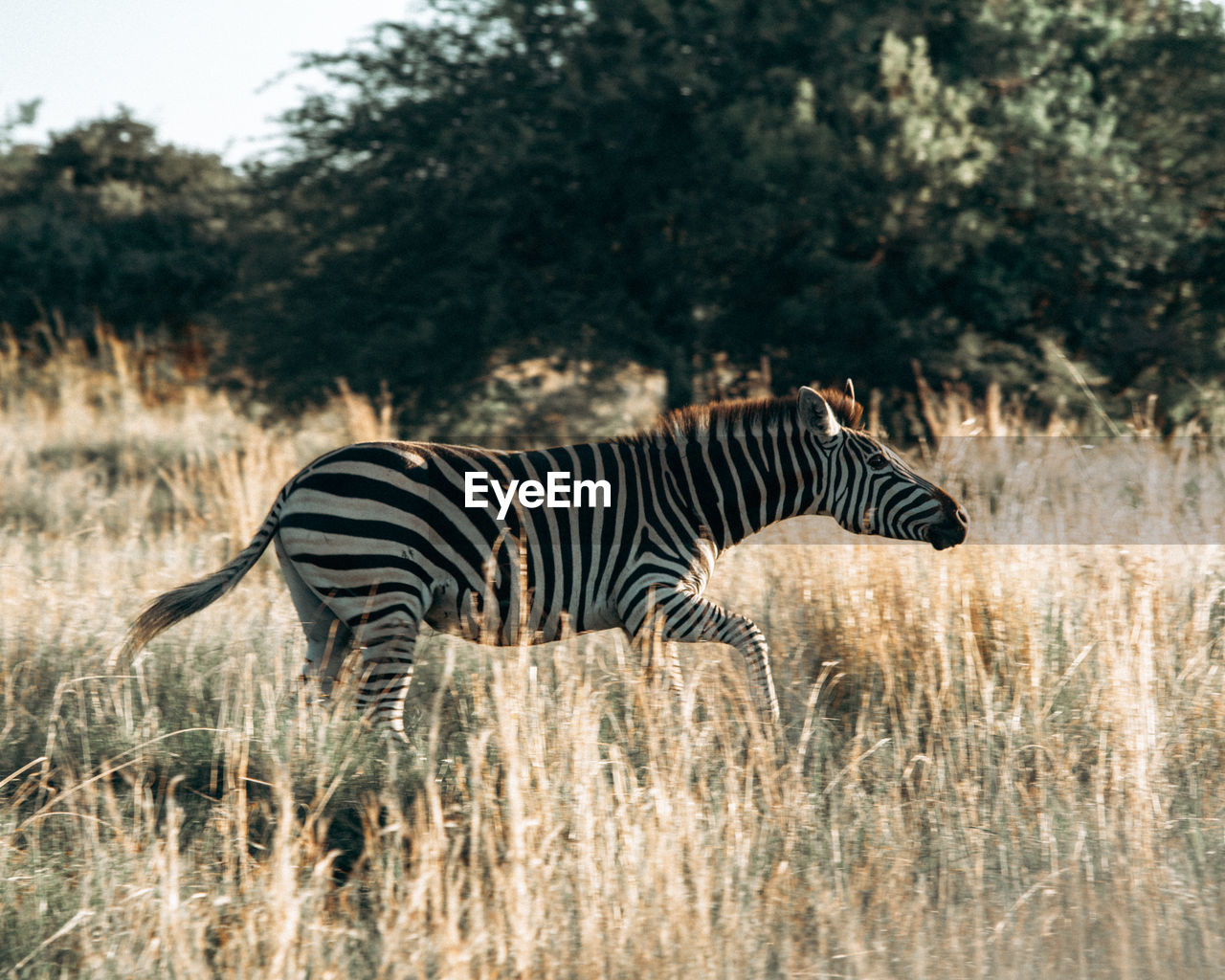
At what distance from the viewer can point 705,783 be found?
403cm

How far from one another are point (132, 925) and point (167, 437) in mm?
10425

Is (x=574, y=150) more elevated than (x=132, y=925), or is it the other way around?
(x=574, y=150)

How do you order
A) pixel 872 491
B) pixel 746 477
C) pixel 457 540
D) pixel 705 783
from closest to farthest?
pixel 705 783 < pixel 457 540 < pixel 872 491 < pixel 746 477

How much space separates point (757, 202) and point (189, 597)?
8927mm

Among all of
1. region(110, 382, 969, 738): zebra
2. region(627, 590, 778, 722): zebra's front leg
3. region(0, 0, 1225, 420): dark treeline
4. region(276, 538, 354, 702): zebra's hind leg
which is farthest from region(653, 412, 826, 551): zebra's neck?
region(0, 0, 1225, 420): dark treeline

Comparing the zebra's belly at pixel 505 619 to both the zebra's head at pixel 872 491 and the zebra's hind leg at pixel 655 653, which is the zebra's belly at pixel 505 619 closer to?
the zebra's hind leg at pixel 655 653

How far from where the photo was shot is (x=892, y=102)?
11016 millimetres

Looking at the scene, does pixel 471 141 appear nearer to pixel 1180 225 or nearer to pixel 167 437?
pixel 167 437

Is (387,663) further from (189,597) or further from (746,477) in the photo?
(746,477)

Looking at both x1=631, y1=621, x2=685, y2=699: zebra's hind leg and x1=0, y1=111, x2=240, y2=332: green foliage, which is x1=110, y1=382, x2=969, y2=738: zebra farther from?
x1=0, y1=111, x2=240, y2=332: green foliage

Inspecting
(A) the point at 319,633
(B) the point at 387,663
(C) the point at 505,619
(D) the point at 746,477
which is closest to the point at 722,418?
(D) the point at 746,477

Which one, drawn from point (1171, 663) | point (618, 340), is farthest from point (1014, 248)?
point (1171, 663)

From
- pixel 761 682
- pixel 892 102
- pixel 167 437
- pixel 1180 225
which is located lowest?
pixel 761 682
